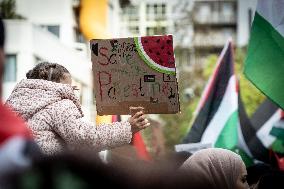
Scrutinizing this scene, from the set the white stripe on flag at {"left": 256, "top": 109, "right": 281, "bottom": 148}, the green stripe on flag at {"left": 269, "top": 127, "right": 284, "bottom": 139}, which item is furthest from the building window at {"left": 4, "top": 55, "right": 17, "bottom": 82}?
the green stripe on flag at {"left": 269, "top": 127, "right": 284, "bottom": 139}

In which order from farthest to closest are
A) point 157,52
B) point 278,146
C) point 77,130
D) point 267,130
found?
1. point 267,130
2. point 278,146
3. point 157,52
4. point 77,130

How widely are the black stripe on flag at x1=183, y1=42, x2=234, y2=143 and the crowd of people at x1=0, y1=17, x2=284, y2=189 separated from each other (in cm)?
603

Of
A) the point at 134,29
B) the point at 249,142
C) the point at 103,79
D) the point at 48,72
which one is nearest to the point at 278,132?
the point at 249,142

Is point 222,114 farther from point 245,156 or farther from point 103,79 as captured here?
point 103,79

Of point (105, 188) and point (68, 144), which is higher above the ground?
point (105, 188)

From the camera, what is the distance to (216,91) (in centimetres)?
1151

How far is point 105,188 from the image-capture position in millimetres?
1315

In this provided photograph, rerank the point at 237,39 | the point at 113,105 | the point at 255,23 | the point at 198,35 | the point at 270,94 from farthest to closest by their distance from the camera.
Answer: the point at 237,39
the point at 198,35
the point at 255,23
the point at 270,94
the point at 113,105

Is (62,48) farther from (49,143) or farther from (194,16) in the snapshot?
(49,143)

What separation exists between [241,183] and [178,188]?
2.19 meters

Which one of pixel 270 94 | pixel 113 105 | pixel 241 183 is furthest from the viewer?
pixel 270 94

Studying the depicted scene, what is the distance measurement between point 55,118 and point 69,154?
7.44 ft

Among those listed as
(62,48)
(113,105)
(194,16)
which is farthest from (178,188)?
(194,16)

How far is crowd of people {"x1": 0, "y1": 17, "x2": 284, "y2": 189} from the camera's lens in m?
1.33
